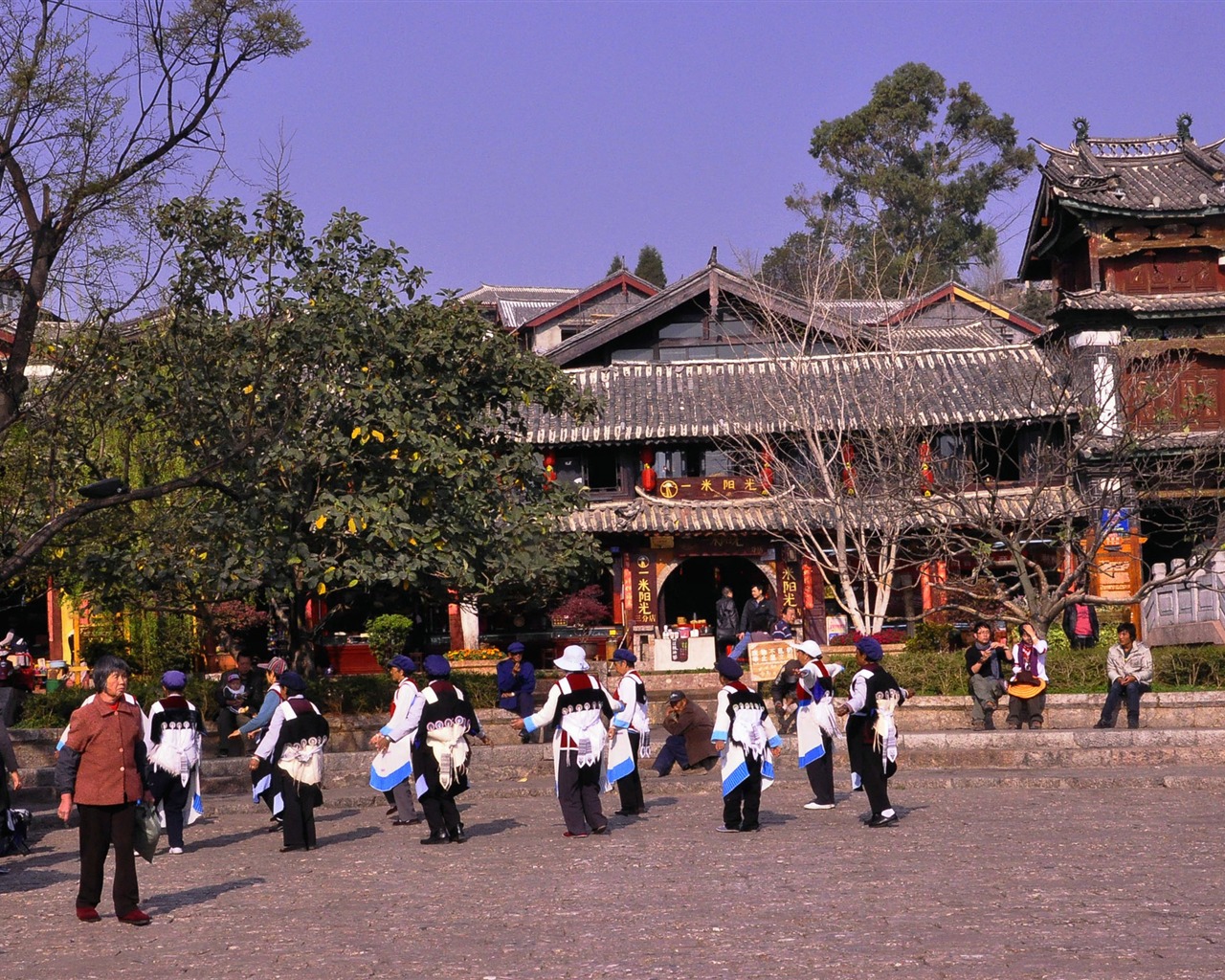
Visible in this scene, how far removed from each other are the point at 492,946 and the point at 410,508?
1245 centimetres

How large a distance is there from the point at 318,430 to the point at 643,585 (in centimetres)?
1691

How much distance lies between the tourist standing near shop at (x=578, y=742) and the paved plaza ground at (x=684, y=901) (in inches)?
13.6

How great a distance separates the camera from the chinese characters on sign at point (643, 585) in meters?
35.8

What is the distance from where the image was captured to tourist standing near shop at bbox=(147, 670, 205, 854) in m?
13.2

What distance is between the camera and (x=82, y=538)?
64.7ft

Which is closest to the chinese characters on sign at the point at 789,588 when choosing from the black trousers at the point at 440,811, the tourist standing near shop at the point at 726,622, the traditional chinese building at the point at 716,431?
the traditional chinese building at the point at 716,431

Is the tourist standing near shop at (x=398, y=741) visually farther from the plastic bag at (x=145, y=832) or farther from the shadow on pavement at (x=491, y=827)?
the plastic bag at (x=145, y=832)

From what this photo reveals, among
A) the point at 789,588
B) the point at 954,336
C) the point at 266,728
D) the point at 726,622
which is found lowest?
the point at 266,728

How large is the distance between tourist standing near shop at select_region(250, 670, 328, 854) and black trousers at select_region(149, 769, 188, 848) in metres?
0.90

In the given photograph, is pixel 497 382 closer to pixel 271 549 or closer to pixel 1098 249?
pixel 271 549

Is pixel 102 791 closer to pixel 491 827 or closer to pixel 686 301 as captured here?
pixel 491 827

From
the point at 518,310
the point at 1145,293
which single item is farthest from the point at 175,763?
the point at 518,310

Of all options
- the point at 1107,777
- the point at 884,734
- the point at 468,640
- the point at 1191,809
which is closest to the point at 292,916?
the point at 884,734

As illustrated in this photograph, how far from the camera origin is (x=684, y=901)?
9836 mm
